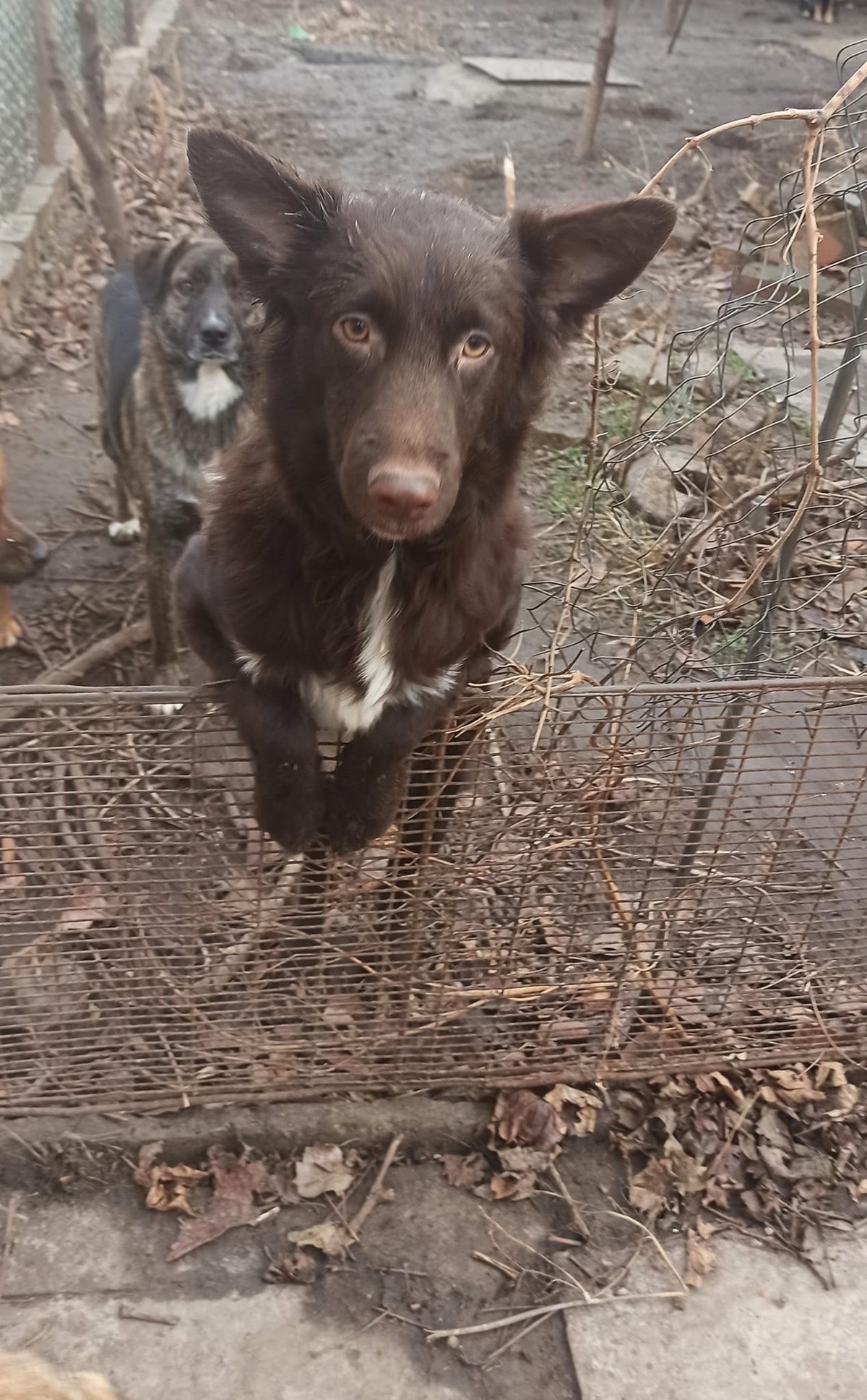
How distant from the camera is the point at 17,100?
5.98 m

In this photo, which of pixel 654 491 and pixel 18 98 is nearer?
pixel 654 491

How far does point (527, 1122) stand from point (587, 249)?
1947mm

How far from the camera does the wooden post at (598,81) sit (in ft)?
22.1

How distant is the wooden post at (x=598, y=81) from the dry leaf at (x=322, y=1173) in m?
7.16

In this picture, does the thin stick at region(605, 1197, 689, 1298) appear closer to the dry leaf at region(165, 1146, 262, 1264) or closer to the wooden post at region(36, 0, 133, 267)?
the dry leaf at region(165, 1146, 262, 1264)

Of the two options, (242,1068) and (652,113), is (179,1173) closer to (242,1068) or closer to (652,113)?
(242,1068)

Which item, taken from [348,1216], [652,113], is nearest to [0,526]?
[348,1216]

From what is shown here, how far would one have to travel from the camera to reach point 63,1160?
2311 millimetres

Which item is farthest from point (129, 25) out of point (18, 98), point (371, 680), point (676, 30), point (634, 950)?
point (634, 950)

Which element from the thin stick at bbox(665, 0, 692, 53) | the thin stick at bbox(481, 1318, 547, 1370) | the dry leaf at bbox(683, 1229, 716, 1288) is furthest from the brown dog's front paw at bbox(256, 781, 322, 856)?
the thin stick at bbox(665, 0, 692, 53)

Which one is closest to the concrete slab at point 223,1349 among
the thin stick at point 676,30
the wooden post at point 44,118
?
the wooden post at point 44,118

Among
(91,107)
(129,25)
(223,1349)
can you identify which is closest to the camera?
(223,1349)

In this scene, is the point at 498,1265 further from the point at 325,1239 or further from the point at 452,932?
the point at 452,932

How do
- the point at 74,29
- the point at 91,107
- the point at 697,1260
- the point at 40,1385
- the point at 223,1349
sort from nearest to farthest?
the point at 40,1385, the point at 223,1349, the point at 697,1260, the point at 91,107, the point at 74,29
